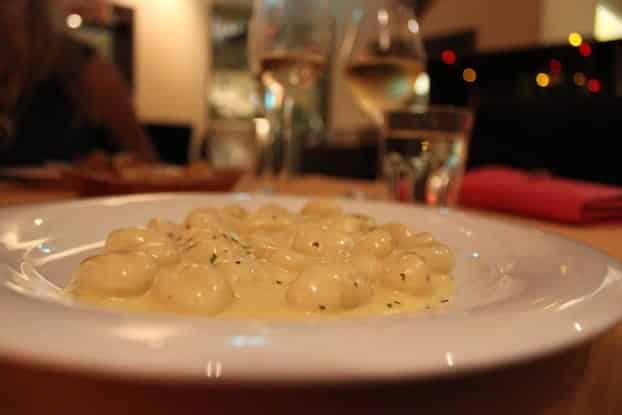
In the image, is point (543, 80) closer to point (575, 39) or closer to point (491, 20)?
point (575, 39)

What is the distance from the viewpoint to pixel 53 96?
108 inches

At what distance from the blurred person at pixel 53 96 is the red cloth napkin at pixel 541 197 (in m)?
1.63

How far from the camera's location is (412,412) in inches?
8.8

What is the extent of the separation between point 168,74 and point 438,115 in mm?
4974

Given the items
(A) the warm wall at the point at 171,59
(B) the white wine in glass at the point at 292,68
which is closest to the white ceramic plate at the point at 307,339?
(B) the white wine in glass at the point at 292,68

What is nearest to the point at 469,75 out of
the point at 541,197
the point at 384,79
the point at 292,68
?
the point at 384,79

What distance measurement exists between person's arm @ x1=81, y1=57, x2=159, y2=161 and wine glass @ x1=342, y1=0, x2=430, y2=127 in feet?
5.44

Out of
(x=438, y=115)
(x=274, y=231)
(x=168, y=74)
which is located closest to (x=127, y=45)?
(x=168, y=74)

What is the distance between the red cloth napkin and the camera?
2.85ft

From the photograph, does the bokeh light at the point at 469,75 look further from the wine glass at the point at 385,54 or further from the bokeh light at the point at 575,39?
the wine glass at the point at 385,54

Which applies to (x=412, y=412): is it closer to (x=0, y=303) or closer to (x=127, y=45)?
(x=0, y=303)

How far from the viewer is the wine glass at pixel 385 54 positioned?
1146 mm

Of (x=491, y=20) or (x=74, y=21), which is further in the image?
(x=74, y=21)

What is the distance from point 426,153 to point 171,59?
496 cm
